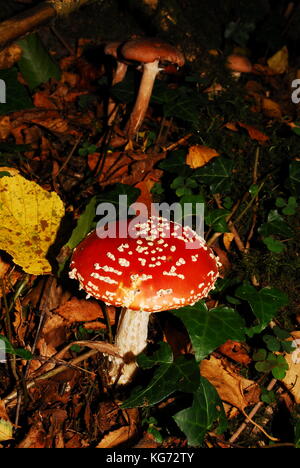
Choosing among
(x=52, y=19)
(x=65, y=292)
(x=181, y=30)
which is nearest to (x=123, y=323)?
(x=65, y=292)

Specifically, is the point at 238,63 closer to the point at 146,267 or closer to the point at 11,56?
the point at 11,56

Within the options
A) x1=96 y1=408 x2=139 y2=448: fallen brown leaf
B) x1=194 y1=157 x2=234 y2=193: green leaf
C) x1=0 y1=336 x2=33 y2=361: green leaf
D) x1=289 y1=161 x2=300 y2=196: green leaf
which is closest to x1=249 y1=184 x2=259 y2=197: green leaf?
x1=194 y1=157 x2=234 y2=193: green leaf

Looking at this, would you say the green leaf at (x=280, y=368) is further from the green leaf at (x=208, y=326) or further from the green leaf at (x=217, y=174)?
the green leaf at (x=217, y=174)

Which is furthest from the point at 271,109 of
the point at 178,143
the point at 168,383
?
the point at 168,383

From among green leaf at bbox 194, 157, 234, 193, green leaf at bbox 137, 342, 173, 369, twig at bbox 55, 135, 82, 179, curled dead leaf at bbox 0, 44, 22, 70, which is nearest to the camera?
green leaf at bbox 137, 342, 173, 369

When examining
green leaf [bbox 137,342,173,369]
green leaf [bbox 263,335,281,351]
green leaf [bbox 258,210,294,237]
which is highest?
green leaf [bbox 258,210,294,237]

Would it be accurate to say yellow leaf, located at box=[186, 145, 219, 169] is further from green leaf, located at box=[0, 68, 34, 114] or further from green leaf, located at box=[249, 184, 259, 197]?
green leaf, located at box=[0, 68, 34, 114]

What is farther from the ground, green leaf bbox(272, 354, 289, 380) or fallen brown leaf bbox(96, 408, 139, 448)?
green leaf bbox(272, 354, 289, 380)
